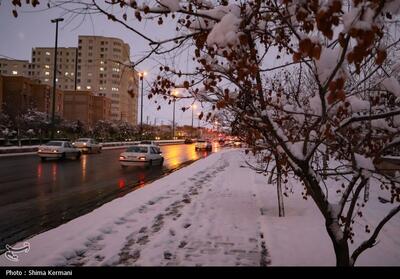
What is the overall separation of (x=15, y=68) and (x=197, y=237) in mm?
149388

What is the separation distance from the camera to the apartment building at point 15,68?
13650cm

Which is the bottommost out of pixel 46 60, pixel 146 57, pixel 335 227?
pixel 335 227

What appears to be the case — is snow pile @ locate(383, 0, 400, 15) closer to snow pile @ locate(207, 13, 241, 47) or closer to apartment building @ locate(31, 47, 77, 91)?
snow pile @ locate(207, 13, 241, 47)

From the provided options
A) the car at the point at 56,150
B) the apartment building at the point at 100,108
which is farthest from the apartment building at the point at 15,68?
the car at the point at 56,150

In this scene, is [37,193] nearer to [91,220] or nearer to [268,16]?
[91,220]

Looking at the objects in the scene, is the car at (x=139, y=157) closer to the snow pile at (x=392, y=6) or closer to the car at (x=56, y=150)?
the car at (x=56, y=150)

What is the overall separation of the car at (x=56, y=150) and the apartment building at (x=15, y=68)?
394 feet

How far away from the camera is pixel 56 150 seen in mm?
26688

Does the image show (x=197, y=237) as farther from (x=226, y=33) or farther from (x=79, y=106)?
(x=79, y=106)

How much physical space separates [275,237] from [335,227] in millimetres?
2875

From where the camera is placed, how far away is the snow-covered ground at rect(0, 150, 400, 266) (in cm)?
586

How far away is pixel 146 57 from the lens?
4621 millimetres

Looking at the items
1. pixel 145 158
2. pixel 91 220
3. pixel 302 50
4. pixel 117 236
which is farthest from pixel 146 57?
pixel 145 158

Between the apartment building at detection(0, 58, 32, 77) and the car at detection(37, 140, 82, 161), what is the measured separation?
120157 millimetres
